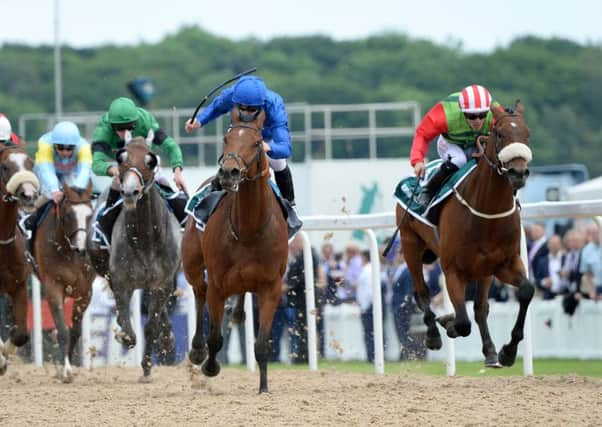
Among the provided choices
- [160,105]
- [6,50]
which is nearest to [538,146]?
[160,105]

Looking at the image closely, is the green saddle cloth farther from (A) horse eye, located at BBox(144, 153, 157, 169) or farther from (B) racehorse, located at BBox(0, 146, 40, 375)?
(B) racehorse, located at BBox(0, 146, 40, 375)

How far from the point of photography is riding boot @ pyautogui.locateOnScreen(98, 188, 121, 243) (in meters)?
11.0

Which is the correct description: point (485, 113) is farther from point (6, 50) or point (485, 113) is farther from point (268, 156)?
point (6, 50)

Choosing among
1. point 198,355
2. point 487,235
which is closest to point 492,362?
point 487,235

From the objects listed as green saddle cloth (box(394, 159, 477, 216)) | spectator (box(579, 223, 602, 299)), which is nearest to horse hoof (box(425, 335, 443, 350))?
green saddle cloth (box(394, 159, 477, 216))

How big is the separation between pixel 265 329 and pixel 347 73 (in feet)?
239

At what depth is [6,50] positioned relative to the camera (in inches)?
3477

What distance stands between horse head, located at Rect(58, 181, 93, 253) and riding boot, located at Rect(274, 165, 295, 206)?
223 centimetres

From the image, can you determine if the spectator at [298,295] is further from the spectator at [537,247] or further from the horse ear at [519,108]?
the horse ear at [519,108]

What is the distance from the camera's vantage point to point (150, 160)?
10273 millimetres

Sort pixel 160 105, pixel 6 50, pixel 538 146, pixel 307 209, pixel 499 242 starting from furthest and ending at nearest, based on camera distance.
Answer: pixel 6 50 → pixel 160 105 → pixel 538 146 → pixel 307 209 → pixel 499 242

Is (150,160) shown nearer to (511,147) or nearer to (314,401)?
(314,401)

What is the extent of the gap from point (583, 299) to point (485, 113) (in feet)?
18.6

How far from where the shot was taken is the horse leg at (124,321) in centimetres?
1044
